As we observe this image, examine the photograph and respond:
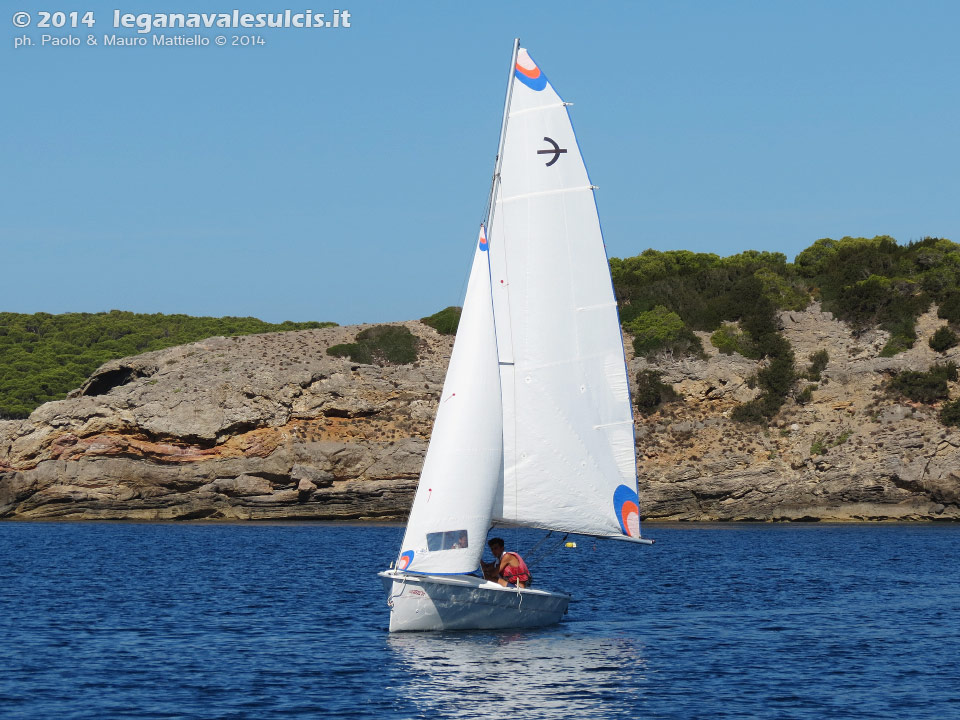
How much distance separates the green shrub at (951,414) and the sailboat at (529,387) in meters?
55.7

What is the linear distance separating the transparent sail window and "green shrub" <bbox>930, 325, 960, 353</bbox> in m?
69.3

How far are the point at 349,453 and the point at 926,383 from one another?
38.6 m

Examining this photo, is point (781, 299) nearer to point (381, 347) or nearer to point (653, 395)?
point (653, 395)

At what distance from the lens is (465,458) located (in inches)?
1083

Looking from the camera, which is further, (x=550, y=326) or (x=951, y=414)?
(x=951, y=414)

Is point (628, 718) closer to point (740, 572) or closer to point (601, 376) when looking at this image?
point (601, 376)

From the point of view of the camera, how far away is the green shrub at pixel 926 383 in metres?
81.9

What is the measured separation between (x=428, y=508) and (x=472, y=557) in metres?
1.47

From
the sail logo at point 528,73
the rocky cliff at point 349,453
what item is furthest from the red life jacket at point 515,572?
the rocky cliff at point 349,453

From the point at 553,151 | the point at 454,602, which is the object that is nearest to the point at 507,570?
the point at 454,602

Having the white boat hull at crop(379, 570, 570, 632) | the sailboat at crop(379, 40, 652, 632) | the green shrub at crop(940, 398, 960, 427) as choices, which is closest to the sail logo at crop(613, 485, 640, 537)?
the sailboat at crop(379, 40, 652, 632)

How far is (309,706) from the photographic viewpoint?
73.3 ft

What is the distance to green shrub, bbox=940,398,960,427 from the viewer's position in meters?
78.4

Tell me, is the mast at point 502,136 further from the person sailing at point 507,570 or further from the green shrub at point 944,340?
the green shrub at point 944,340
